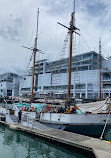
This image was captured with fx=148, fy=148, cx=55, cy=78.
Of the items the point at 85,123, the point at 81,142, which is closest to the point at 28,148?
the point at 81,142

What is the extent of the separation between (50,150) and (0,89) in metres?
109

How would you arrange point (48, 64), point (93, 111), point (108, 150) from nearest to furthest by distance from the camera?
point (108, 150) → point (93, 111) → point (48, 64)

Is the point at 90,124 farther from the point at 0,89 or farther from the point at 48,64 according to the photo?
the point at 0,89

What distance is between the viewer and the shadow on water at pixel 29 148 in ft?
35.5

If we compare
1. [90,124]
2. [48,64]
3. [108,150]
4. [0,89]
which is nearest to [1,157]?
[108,150]

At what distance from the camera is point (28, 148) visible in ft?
40.0

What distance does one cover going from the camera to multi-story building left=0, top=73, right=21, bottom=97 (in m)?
103

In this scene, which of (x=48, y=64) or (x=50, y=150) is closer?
(x=50, y=150)

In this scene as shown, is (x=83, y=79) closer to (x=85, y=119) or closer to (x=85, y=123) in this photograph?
(x=85, y=119)

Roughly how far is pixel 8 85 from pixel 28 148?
102m

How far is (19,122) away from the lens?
19453mm

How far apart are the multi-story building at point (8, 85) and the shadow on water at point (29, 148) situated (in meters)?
89.9

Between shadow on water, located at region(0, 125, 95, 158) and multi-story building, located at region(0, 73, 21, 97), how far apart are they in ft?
295

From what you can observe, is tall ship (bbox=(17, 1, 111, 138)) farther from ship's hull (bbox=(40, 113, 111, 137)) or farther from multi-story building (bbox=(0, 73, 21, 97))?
multi-story building (bbox=(0, 73, 21, 97))
